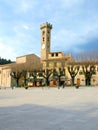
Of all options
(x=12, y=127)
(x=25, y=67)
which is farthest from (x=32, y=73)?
(x=12, y=127)

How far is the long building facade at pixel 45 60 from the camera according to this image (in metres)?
67.6

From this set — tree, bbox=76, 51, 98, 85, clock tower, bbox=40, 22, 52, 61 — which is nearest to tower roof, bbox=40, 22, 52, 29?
clock tower, bbox=40, 22, 52, 61

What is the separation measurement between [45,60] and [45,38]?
445 inches

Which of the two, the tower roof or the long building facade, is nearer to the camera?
the long building facade

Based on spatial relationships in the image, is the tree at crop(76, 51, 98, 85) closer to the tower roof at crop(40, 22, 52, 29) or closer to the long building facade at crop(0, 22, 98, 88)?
the long building facade at crop(0, 22, 98, 88)

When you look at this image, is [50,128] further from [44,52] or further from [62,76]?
[44,52]

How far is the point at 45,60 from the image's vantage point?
7181 centimetres

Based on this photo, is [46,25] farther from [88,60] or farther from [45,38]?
[88,60]

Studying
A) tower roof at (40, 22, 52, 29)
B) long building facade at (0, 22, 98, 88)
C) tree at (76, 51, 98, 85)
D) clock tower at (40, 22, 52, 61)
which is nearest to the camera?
tree at (76, 51, 98, 85)

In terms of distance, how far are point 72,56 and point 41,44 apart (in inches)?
622

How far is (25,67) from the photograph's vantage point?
70188 millimetres

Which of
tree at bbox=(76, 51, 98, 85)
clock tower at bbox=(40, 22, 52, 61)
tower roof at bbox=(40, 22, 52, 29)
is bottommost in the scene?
tree at bbox=(76, 51, 98, 85)

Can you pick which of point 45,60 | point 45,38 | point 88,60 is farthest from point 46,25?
point 88,60

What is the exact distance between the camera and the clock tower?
79.1 metres
